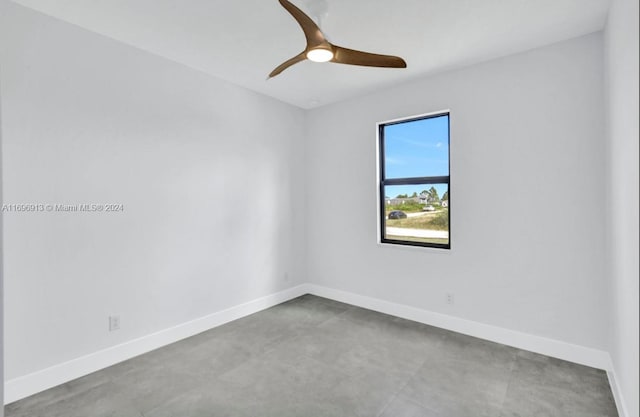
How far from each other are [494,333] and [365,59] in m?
2.68

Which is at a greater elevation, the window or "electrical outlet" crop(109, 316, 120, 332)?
the window

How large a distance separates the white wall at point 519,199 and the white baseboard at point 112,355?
1.70 meters

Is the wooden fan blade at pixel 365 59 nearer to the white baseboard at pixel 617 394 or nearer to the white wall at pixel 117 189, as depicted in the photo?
the white wall at pixel 117 189

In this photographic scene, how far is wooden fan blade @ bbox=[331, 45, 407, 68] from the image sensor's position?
2.28 meters

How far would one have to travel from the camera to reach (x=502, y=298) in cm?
311

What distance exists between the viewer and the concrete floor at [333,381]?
2.20 metres

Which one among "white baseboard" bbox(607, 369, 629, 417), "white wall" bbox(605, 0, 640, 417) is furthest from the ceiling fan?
"white baseboard" bbox(607, 369, 629, 417)

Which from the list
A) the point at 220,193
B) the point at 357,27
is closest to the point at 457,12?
the point at 357,27

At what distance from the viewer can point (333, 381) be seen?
8.27 ft

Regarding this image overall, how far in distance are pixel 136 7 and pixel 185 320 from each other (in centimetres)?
268

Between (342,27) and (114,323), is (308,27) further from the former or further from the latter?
(114,323)

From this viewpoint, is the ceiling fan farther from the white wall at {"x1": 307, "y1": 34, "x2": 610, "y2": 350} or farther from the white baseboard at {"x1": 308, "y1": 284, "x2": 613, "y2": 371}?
the white baseboard at {"x1": 308, "y1": 284, "x2": 613, "y2": 371}

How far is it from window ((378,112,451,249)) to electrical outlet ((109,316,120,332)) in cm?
280

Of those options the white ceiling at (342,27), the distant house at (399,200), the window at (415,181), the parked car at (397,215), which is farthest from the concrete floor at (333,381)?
the white ceiling at (342,27)
